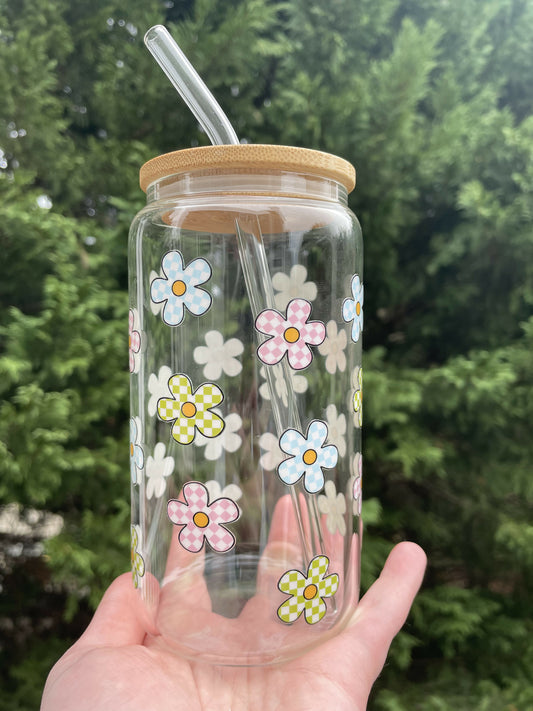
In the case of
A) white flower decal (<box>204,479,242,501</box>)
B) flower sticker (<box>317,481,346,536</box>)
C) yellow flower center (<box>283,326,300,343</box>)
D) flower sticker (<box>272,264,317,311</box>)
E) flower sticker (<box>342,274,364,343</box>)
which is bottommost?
flower sticker (<box>317,481,346,536</box>)

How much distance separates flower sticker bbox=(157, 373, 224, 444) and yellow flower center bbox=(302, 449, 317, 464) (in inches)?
4.3

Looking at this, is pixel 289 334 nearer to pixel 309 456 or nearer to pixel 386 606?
pixel 309 456

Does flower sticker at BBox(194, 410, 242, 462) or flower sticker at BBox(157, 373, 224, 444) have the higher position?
flower sticker at BBox(157, 373, 224, 444)

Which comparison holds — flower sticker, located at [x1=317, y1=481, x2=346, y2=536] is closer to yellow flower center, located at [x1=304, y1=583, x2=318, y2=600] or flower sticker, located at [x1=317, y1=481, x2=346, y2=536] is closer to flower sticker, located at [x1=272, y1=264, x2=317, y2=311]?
yellow flower center, located at [x1=304, y1=583, x2=318, y2=600]

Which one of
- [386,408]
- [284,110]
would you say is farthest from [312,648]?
[284,110]

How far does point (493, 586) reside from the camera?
4.79ft

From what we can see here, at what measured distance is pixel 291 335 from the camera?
70cm

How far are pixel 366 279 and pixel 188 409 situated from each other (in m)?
0.81

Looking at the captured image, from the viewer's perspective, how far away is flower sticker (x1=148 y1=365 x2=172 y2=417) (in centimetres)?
74

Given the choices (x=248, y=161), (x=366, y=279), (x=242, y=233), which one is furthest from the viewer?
(x=366, y=279)

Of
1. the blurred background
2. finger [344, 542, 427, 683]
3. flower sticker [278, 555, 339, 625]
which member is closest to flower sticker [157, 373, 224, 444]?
flower sticker [278, 555, 339, 625]

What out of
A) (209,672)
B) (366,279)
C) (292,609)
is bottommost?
(209,672)

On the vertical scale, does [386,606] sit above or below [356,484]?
below

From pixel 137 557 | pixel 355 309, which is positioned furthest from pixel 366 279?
pixel 137 557
